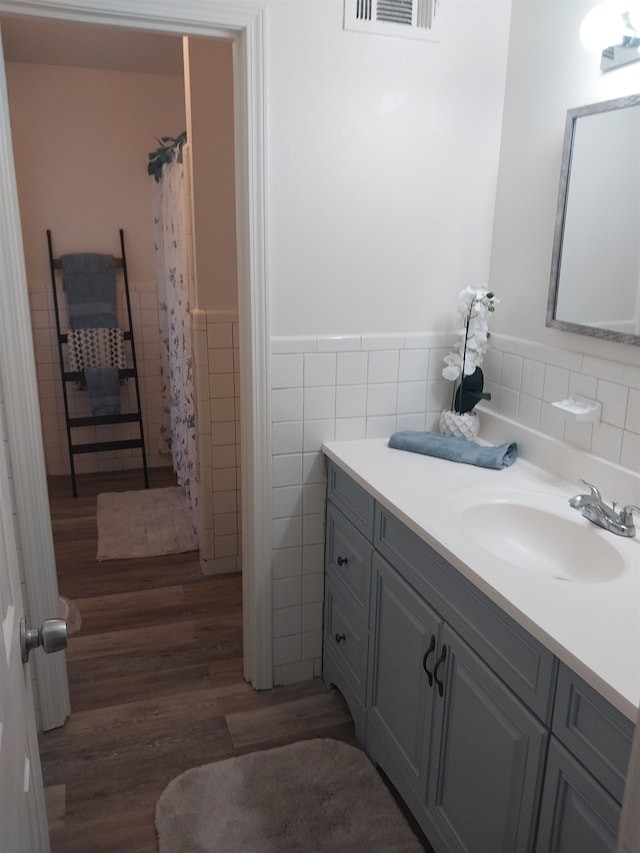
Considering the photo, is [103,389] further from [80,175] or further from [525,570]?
[525,570]

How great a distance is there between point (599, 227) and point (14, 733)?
166cm

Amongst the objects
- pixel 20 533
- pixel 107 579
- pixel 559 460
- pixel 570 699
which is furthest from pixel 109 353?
pixel 570 699

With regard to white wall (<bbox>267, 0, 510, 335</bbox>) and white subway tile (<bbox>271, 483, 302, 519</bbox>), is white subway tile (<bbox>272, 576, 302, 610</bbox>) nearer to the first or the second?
white subway tile (<bbox>271, 483, 302, 519</bbox>)

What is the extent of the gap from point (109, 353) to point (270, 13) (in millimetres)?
2733

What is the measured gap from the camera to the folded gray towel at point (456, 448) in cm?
198

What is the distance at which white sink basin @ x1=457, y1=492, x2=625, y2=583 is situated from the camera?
1.56 metres

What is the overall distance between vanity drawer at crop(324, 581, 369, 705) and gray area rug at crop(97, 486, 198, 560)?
1287 mm

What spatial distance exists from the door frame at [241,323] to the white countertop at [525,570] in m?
0.31

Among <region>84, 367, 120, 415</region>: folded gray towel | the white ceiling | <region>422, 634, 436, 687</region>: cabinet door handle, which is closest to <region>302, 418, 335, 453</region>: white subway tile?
<region>422, 634, 436, 687</region>: cabinet door handle

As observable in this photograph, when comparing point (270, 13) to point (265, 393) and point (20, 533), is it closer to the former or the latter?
point (265, 393)

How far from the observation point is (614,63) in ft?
5.41

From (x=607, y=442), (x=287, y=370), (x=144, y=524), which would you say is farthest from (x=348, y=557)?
(x=144, y=524)

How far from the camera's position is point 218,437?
310 centimetres

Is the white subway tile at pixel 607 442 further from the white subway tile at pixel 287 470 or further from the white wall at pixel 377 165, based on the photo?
the white subway tile at pixel 287 470
